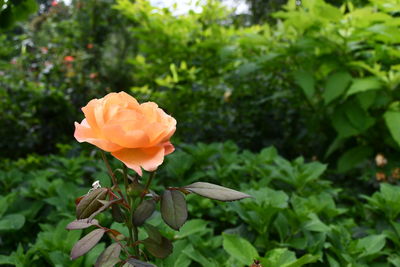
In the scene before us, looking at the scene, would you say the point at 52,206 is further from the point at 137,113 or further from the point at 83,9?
the point at 83,9

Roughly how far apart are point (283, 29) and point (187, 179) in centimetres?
143

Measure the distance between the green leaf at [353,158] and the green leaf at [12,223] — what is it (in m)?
1.98

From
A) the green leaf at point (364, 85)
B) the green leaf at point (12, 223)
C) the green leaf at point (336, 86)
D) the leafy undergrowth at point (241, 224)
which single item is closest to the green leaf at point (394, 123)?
the green leaf at point (364, 85)

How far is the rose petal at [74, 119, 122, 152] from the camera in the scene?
0.70 meters

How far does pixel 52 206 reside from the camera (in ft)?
5.50

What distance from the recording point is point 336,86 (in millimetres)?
2480

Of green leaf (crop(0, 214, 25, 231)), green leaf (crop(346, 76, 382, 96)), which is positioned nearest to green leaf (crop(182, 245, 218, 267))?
green leaf (crop(0, 214, 25, 231))

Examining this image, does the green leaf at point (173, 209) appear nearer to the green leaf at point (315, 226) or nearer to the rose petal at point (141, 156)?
the rose petal at point (141, 156)

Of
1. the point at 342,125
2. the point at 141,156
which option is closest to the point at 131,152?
the point at 141,156

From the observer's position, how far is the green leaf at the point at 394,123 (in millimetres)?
2226

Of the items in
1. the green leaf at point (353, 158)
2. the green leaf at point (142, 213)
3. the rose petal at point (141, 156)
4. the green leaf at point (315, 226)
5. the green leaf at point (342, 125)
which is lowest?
the green leaf at point (353, 158)

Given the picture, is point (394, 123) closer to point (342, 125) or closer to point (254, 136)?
point (342, 125)

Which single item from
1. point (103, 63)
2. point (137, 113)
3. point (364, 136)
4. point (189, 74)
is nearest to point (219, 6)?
point (189, 74)

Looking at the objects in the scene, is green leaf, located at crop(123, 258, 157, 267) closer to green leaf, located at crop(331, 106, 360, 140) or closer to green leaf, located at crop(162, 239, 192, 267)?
green leaf, located at crop(162, 239, 192, 267)
